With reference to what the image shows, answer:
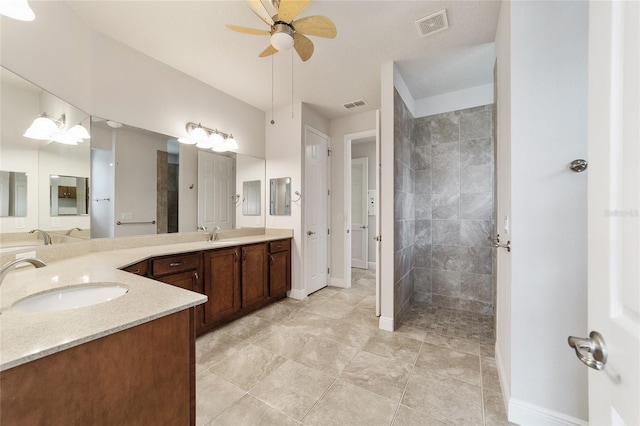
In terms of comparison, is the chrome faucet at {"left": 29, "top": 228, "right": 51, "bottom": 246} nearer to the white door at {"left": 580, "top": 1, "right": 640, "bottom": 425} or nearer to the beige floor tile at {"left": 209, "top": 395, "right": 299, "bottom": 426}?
A: the beige floor tile at {"left": 209, "top": 395, "right": 299, "bottom": 426}

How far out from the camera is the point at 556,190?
1307 millimetres

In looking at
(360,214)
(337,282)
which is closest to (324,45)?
(337,282)

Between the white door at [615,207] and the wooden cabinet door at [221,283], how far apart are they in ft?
8.33

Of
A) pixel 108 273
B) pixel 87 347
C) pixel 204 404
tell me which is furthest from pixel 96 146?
pixel 204 404

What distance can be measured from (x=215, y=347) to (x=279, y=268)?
1.22 meters

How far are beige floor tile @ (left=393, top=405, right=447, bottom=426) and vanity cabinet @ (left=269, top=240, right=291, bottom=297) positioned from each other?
6.54 feet

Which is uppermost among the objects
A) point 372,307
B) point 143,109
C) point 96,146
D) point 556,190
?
point 143,109

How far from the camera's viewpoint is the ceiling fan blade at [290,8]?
56.1 inches

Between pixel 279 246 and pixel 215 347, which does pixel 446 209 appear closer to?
pixel 279 246

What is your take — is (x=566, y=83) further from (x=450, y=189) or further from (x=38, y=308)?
(x=38, y=308)

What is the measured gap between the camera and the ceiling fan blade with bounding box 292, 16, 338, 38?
156cm

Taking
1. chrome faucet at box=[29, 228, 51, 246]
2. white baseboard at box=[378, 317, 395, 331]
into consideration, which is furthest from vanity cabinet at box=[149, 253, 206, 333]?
white baseboard at box=[378, 317, 395, 331]

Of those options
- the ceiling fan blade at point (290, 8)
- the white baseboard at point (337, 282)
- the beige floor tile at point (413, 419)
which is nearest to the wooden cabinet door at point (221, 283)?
the white baseboard at point (337, 282)

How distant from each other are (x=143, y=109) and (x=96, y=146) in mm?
564
